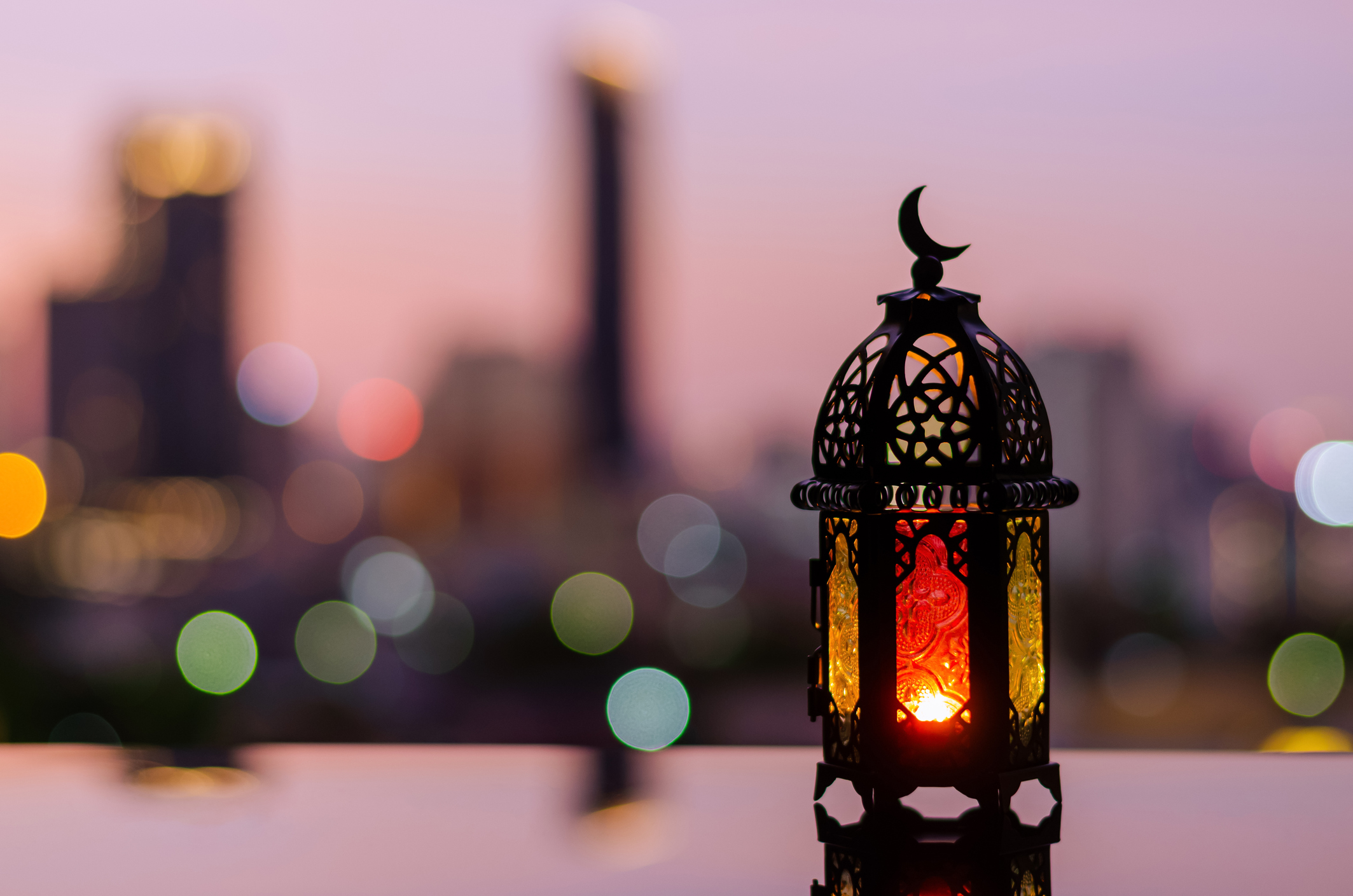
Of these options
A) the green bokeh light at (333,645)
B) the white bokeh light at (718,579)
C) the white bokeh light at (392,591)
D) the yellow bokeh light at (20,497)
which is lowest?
the green bokeh light at (333,645)

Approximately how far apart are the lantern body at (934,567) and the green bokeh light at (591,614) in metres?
49.9

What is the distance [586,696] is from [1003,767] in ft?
156

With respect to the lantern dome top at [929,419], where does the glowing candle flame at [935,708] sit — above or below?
below

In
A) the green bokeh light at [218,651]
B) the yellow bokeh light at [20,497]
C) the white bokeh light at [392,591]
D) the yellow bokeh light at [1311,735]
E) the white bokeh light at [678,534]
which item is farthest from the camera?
the white bokeh light at [392,591]

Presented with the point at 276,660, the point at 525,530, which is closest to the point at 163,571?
the point at 276,660

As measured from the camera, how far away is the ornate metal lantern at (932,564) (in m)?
1.63

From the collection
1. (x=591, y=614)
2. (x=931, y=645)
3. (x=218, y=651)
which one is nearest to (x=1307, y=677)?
(x=591, y=614)

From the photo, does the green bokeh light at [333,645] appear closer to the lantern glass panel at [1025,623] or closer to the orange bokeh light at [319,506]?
the orange bokeh light at [319,506]

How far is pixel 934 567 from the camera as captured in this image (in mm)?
1713

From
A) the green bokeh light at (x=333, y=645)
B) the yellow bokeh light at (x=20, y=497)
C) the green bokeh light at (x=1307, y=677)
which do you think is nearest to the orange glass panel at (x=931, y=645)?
the green bokeh light at (x=1307, y=677)

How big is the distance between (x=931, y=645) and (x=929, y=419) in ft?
1.11

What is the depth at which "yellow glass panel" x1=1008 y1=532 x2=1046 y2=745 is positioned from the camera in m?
1.69

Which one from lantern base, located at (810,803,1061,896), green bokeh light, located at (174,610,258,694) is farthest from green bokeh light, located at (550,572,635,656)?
lantern base, located at (810,803,1061,896)

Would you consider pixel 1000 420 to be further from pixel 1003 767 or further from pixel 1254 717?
pixel 1254 717
